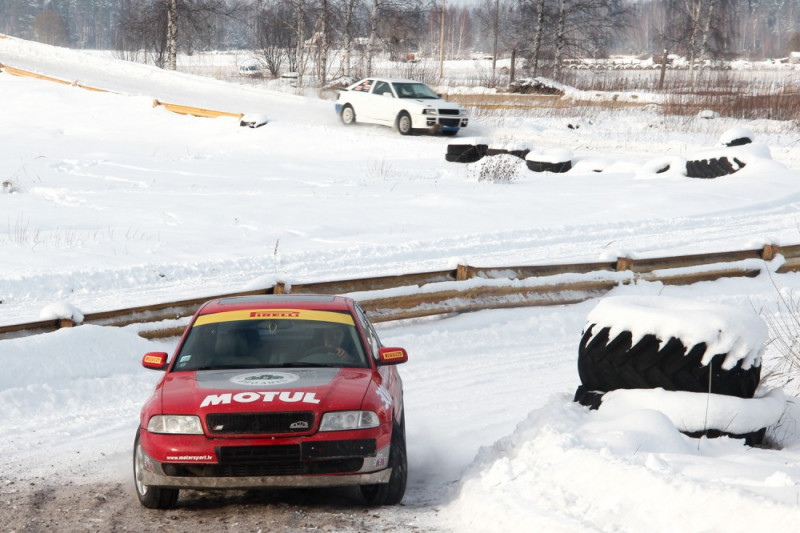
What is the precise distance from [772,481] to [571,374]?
524cm

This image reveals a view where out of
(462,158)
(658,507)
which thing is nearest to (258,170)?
(462,158)

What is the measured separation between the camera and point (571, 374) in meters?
10.2

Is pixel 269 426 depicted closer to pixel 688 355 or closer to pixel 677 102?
pixel 688 355

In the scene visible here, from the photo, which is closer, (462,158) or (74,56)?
(462,158)

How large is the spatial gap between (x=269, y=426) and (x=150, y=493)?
2.96 ft

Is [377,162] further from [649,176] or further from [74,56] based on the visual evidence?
[74,56]

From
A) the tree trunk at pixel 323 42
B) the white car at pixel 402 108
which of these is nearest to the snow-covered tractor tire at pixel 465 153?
the white car at pixel 402 108

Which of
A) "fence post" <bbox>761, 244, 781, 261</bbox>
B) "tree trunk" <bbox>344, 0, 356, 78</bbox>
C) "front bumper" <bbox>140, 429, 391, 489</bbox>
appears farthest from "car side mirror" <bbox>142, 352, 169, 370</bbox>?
"tree trunk" <bbox>344, 0, 356, 78</bbox>

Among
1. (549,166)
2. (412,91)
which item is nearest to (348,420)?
(549,166)

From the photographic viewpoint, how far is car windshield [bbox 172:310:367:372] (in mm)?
6688

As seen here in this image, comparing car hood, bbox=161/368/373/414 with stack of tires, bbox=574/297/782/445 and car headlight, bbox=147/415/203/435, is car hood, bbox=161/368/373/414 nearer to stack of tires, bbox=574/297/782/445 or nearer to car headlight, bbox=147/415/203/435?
car headlight, bbox=147/415/203/435

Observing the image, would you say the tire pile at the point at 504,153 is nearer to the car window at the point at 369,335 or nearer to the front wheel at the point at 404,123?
the front wheel at the point at 404,123

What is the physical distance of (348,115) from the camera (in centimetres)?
3162

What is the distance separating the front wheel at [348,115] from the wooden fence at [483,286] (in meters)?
18.9
